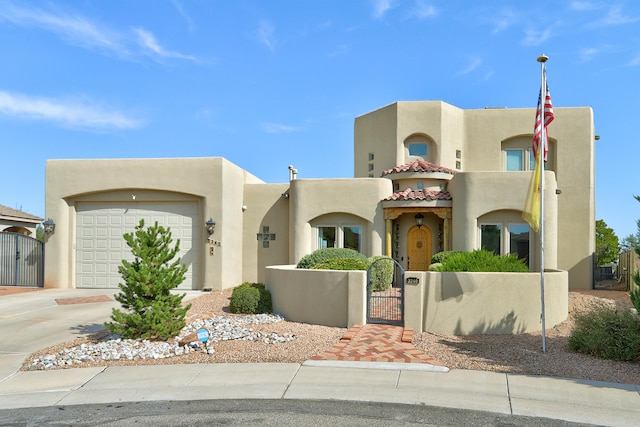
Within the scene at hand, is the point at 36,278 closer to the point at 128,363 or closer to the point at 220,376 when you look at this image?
the point at 128,363

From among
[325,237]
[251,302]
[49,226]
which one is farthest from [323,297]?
[49,226]

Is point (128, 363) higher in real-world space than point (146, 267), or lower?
lower

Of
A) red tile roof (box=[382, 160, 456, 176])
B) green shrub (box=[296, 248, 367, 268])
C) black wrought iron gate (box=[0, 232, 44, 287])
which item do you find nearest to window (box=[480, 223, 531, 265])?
red tile roof (box=[382, 160, 456, 176])

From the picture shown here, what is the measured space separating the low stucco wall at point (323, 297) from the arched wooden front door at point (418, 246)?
7.58m

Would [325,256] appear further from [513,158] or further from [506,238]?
[513,158]

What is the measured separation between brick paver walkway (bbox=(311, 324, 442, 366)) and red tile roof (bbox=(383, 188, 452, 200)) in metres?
7.87

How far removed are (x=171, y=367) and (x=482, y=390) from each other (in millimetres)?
5179

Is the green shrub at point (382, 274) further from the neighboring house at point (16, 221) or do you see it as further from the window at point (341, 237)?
the neighboring house at point (16, 221)

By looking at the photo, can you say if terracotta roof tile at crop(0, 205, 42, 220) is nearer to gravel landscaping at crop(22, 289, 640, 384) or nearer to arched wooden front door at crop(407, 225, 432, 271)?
gravel landscaping at crop(22, 289, 640, 384)

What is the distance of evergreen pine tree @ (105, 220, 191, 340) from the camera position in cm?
976

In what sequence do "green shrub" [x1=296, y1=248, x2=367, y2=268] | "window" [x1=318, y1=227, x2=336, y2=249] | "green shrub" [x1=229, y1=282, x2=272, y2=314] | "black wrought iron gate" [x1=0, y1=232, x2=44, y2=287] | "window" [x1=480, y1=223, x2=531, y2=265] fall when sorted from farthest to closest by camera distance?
A: "window" [x1=318, y1=227, x2=336, y2=249] → "black wrought iron gate" [x1=0, y1=232, x2=44, y2=287] → "window" [x1=480, y1=223, x2=531, y2=265] → "green shrub" [x1=296, y1=248, x2=367, y2=268] → "green shrub" [x1=229, y1=282, x2=272, y2=314]

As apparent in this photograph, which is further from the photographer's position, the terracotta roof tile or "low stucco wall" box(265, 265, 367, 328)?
the terracotta roof tile

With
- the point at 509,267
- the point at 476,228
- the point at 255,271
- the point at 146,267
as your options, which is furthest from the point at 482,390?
the point at 255,271

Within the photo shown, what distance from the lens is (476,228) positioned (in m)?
17.6
